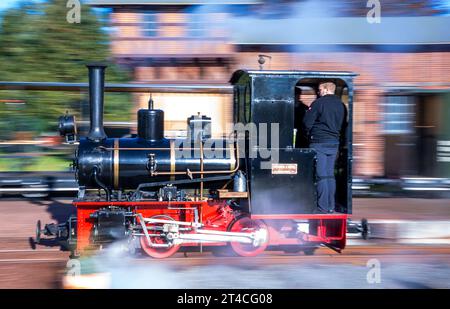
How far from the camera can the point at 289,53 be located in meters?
16.1

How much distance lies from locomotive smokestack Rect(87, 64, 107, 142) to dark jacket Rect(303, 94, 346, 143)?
2449 millimetres

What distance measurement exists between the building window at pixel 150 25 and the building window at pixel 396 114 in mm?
8512

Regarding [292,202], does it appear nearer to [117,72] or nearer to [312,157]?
[312,157]

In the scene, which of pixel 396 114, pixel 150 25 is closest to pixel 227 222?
pixel 396 114

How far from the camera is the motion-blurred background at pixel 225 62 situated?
35.9 feet

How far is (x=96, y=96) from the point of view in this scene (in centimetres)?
655

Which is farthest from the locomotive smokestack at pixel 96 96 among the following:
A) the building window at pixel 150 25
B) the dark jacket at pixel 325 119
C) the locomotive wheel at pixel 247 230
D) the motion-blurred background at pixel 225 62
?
the building window at pixel 150 25

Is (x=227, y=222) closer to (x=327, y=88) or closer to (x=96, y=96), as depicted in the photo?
(x=327, y=88)

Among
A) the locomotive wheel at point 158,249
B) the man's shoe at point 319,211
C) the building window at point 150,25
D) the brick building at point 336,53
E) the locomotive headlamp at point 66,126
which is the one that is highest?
the building window at point 150,25

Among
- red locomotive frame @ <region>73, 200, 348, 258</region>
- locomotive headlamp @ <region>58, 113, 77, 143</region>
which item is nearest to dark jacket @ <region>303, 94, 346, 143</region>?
red locomotive frame @ <region>73, 200, 348, 258</region>

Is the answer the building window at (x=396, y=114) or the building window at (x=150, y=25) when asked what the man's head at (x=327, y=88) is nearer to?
the building window at (x=396, y=114)

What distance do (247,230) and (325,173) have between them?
117cm

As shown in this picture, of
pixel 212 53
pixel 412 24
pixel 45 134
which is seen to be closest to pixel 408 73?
pixel 412 24
